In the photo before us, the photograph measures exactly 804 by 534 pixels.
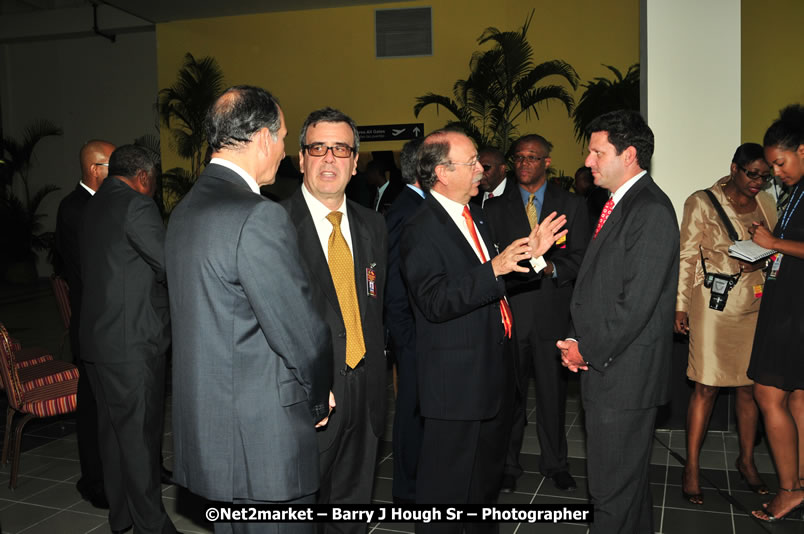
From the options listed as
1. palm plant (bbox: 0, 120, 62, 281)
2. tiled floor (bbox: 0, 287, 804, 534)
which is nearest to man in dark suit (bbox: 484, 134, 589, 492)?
tiled floor (bbox: 0, 287, 804, 534)

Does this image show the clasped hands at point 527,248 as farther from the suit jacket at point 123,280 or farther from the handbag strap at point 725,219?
the handbag strap at point 725,219

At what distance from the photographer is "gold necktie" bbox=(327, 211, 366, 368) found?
8.35ft

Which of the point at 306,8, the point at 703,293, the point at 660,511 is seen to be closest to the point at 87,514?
the point at 660,511

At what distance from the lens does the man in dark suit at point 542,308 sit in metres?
3.97

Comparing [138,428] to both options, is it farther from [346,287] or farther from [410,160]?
[410,160]

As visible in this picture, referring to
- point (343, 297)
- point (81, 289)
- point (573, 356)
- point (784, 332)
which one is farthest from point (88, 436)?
point (784, 332)

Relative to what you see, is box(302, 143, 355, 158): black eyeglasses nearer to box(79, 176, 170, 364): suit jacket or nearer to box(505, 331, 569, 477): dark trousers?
box(79, 176, 170, 364): suit jacket

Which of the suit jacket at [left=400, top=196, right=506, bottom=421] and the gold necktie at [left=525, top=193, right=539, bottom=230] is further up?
the gold necktie at [left=525, top=193, right=539, bottom=230]

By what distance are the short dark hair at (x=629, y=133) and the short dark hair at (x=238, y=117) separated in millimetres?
1446

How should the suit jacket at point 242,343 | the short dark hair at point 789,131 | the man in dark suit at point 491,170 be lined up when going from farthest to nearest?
the man in dark suit at point 491,170 → the short dark hair at point 789,131 → the suit jacket at point 242,343

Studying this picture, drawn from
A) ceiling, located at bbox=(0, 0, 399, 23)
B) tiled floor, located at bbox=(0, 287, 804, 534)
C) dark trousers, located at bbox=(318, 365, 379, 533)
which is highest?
ceiling, located at bbox=(0, 0, 399, 23)

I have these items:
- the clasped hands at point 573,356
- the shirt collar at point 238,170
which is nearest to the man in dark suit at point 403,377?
the clasped hands at point 573,356

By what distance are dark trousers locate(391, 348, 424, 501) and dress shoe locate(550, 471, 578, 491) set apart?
0.91m

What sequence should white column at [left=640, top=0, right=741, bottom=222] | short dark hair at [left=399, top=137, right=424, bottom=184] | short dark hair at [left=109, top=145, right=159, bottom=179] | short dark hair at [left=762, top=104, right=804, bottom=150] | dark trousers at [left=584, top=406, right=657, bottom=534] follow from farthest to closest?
1. white column at [left=640, top=0, right=741, bottom=222]
2. short dark hair at [left=399, top=137, right=424, bottom=184]
3. short dark hair at [left=762, top=104, right=804, bottom=150]
4. short dark hair at [left=109, top=145, right=159, bottom=179]
5. dark trousers at [left=584, top=406, right=657, bottom=534]
